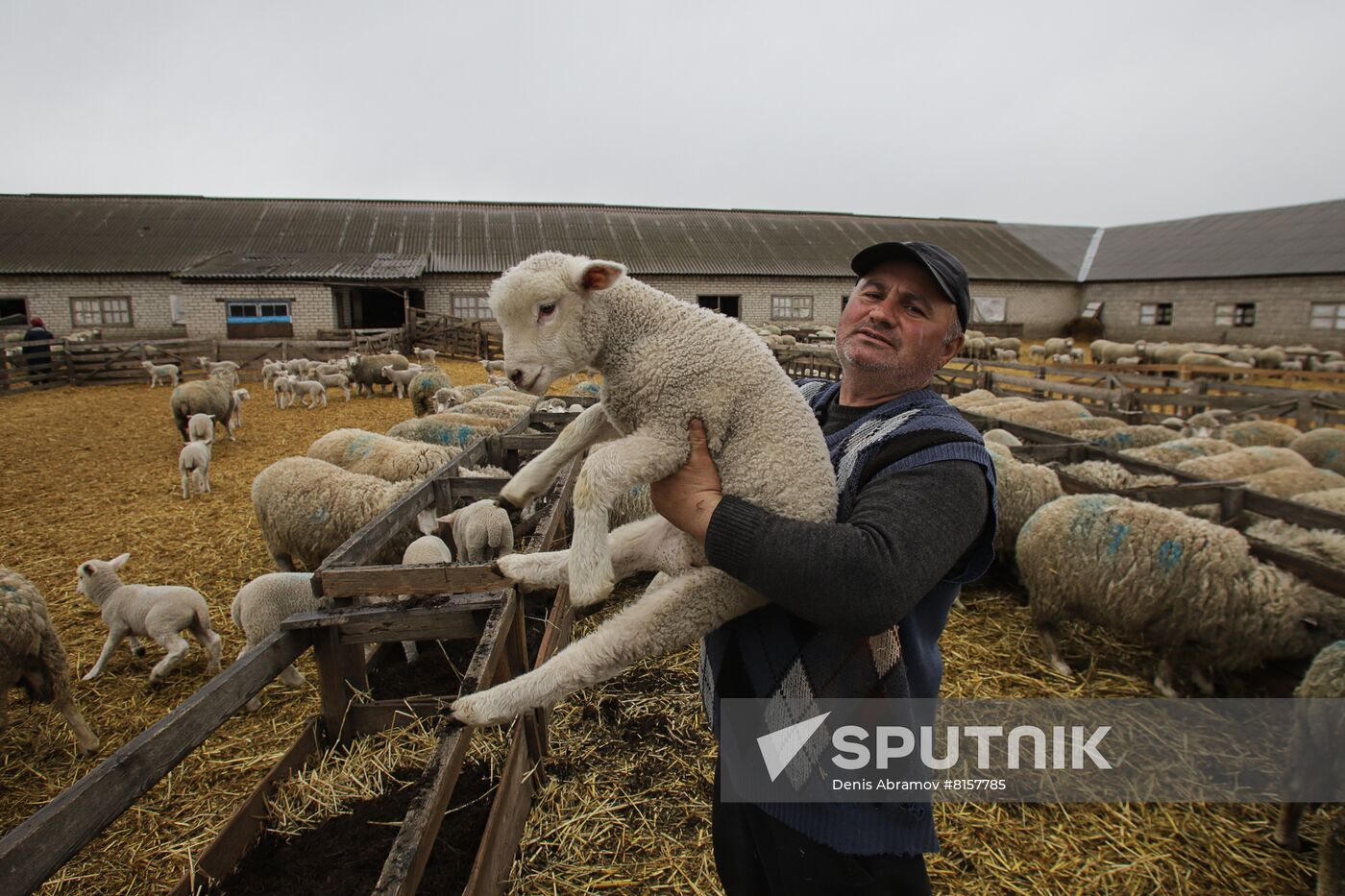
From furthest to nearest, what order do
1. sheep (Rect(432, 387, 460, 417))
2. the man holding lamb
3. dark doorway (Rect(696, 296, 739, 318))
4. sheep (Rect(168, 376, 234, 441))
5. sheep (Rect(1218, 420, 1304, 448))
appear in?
dark doorway (Rect(696, 296, 739, 318)) → sheep (Rect(432, 387, 460, 417)) → sheep (Rect(168, 376, 234, 441)) → sheep (Rect(1218, 420, 1304, 448)) → the man holding lamb

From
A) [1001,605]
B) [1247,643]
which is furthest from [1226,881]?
[1001,605]

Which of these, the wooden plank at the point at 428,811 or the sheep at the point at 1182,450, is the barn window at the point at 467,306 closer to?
the sheep at the point at 1182,450

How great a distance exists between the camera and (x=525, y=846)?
2889mm

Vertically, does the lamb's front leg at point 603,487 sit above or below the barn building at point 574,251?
below

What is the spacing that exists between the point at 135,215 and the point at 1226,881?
135 feet

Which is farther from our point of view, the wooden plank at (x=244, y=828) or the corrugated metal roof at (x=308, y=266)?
the corrugated metal roof at (x=308, y=266)

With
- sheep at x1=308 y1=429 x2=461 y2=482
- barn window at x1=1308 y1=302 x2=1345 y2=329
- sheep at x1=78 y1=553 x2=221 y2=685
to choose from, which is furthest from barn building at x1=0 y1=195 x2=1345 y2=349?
sheep at x1=78 y1=553 x2=221 y2=685

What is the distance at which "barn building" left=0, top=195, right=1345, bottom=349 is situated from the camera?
2530 centimetres

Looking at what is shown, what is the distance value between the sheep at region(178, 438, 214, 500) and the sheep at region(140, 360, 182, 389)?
12694 mm

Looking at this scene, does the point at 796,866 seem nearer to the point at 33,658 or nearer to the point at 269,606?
the point at 269,606

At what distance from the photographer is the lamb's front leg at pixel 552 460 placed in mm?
2012

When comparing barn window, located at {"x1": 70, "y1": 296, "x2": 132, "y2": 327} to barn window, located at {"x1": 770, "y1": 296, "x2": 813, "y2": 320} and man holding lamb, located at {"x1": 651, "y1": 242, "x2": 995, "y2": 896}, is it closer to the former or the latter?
barn window, located at {"x1": 770, "y1": 296, "x2": 813, "y2": 320}

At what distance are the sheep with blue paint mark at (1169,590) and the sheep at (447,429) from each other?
6367 mm

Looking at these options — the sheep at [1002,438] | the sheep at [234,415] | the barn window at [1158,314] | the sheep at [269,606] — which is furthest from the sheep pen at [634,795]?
the barn window at [1158,314]
